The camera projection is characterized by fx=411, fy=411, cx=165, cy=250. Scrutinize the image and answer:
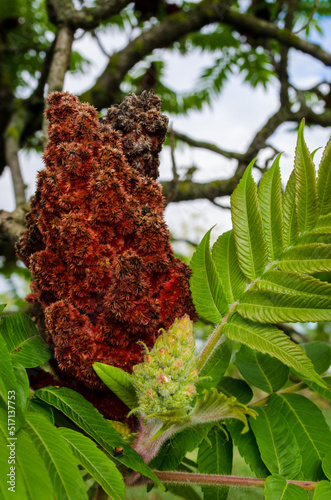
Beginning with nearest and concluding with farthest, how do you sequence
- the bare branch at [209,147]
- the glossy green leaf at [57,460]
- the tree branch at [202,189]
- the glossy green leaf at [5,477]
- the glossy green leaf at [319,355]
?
the glossy green leaf at [5,477] < the glossy green leaf at [57,460] < the glossy green leaf at [319,355] < the bare branch at [209,147] < the tree branch at [202,189]

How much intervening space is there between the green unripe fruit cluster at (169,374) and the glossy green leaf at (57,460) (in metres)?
0.21

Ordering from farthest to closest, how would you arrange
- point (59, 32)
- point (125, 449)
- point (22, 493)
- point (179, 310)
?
1. point (59, 32)
2. point (179, 310)
3. point (125, 449)
4. point (22, 493)

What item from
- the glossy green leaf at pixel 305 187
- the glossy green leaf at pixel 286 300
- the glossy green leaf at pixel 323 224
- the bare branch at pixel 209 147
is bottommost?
the glossy green leaf at pixel 286 300

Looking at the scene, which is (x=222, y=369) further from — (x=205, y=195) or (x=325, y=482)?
(x=205, y=195)

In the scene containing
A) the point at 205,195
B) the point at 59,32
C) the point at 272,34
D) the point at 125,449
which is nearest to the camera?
the point at 125,449

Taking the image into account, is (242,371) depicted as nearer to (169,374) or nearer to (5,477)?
(169,374)

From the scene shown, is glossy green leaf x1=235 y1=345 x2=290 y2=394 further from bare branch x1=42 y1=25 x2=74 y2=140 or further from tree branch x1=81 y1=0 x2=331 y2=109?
tree branch x1=81 y1=0 x2=331 y2=109

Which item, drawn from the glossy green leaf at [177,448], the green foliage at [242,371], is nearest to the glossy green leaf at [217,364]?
the green foliage at [242,371]

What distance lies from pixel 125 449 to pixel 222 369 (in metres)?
0.37

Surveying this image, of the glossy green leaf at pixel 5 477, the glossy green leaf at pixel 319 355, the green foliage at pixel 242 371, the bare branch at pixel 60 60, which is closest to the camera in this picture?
the glossy green leaf at pixel 5 477

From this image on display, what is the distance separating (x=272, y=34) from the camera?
15.0ft

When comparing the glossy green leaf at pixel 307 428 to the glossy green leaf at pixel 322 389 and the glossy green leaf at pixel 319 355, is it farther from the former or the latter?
the glossy green leaf at pixel 319 355

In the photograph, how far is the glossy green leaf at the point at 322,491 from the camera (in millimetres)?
1000

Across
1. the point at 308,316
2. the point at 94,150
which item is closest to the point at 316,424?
the point at 308,316
